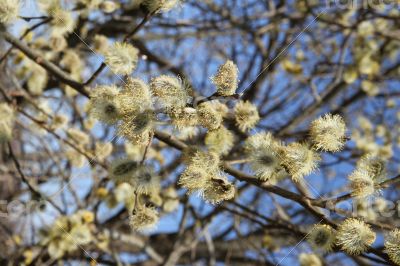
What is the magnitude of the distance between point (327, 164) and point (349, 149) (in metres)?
0.69

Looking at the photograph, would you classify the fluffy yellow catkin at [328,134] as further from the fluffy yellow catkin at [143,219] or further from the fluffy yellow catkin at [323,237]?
the fluffy yellow catkin at [143,219]

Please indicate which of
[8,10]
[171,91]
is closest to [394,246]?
[171,91]

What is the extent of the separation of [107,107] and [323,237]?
87 cm

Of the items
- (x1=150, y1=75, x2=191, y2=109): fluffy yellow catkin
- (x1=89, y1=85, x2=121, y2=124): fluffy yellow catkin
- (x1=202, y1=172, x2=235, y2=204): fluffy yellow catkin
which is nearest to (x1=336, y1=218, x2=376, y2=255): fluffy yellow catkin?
(x1=202, y1=172, x2=235, y2=204): fluffy yellow catkin

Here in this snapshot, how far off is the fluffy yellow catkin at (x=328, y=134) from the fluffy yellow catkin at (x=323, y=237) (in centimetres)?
28

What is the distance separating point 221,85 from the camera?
1563mm

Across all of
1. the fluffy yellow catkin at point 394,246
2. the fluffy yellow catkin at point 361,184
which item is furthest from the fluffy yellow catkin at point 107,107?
the fluffy yellow catkin at point 394,246

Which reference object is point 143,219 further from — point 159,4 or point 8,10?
point 8,10

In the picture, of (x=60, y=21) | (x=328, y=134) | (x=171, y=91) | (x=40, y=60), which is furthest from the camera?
(x=60, y=21)

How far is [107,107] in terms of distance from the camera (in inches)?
67.2

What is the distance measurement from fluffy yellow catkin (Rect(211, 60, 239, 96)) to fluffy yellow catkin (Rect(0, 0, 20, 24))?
935 millimetres

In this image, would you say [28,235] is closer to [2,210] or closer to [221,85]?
[2,210]

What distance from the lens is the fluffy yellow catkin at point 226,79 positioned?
1553 millimetres

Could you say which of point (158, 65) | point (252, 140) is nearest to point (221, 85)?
point (252, 140)
